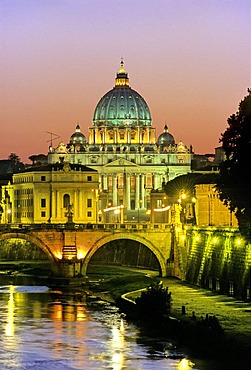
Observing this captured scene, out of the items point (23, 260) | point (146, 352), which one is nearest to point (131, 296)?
point (146, 352)

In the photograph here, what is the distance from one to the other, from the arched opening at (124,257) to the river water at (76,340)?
81.7ft

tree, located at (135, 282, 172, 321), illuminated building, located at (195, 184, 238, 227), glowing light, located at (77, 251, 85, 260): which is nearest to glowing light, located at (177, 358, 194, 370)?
tree, located at (135, 282, 172, 321)

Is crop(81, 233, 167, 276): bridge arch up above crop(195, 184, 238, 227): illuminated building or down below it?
below

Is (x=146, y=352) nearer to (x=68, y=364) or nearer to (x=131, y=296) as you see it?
(x=68, y=364)

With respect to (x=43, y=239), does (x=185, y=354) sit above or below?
below

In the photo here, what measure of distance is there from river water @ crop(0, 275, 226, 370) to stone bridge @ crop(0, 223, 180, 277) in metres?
12.4

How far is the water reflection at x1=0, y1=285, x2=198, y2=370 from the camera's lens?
47.8 m

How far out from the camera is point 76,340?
176 ft

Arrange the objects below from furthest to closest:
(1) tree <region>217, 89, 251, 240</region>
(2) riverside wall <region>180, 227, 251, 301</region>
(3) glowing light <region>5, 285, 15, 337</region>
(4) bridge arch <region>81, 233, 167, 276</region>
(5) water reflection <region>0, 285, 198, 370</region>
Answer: (4) bridge arch <region>81, 233, 167, 276</region> < (2) riverside wall <region>180, 227, 251, 301</region> < (1) tree <region>217, 89, 251, 240</region> < (3) glowing light <region>5, 285, 15, 337</region> < (5) water reflection <region>0, 285, 198, 370</region>

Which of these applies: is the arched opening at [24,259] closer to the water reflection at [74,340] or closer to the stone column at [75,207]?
the water reflection at [74,340]

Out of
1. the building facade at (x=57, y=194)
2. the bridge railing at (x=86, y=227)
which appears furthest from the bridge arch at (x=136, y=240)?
the building facade at (x=57, y=194)

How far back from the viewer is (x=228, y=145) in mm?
61500

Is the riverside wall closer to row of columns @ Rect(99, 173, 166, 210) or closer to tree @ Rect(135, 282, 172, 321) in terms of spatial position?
tree @ Rect(135, 282, 172, 321)

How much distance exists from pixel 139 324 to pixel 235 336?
328 inches
